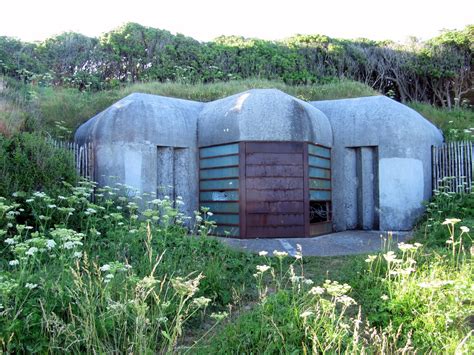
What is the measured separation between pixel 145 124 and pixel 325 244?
484 cm

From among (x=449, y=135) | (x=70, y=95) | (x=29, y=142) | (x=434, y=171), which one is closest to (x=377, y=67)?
(x=449, y=135)

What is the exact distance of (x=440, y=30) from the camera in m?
20.4

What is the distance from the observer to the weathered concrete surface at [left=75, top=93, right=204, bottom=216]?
976 cm

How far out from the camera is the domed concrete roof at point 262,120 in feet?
31.8

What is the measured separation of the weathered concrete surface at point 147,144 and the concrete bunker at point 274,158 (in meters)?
0.02

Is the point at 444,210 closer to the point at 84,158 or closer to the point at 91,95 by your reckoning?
the point at 84,158

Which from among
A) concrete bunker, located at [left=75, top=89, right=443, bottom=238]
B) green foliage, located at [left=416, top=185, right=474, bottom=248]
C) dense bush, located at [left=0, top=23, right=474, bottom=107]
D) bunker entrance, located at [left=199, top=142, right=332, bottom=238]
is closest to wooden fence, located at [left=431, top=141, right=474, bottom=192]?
green foliage, located at [left=416, top=185, right=474, bottom=248]

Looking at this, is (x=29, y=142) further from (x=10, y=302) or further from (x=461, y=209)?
(x=461, y=209)

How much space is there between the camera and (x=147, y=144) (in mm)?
9914

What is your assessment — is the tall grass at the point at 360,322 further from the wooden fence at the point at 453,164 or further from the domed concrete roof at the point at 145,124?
the wooden fence at the point at 453,164

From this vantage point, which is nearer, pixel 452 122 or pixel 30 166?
pixel 30 166

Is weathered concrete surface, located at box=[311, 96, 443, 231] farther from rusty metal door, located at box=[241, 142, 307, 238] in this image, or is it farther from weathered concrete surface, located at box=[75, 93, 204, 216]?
weathered concrete surface, located at box=[75, 93, 204, 216]

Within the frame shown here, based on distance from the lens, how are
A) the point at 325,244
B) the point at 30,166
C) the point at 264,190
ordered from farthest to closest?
the point at 264,190, the point at 325,244, the point at 30,166

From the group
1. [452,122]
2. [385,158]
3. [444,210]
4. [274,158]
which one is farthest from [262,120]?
[452,122]
